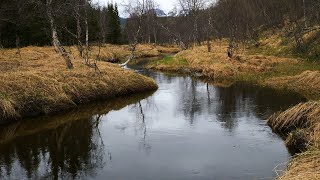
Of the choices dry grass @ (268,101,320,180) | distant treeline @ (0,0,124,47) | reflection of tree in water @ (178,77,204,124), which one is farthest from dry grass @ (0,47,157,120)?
dry grass @ (268,101,320,180)

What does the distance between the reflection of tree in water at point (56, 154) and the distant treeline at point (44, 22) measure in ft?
36.6

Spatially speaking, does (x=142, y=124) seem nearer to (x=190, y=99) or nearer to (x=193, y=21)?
(x=190, y=99)

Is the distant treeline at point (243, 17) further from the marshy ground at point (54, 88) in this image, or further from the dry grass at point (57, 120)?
the dry grass at point (57, 120)

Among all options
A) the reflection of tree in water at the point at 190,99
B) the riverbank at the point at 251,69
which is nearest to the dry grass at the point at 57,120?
the reflection of tree in water at the point at 190,99

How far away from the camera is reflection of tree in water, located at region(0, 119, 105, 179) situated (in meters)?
11.9

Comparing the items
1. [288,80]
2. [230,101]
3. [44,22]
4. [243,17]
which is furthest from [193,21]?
[230,101]

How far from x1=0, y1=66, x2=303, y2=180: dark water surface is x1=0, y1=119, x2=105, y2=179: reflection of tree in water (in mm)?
29

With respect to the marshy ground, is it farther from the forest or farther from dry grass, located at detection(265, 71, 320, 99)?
dry grass, located at detection(265, 71, 320, 99)

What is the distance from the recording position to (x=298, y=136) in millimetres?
13445

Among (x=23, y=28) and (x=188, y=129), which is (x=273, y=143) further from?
(x=23, y=28)

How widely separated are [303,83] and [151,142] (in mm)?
14184

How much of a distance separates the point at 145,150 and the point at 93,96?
951cm

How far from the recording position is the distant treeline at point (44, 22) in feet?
91.5

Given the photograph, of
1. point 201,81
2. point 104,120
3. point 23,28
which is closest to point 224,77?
point 201,81
